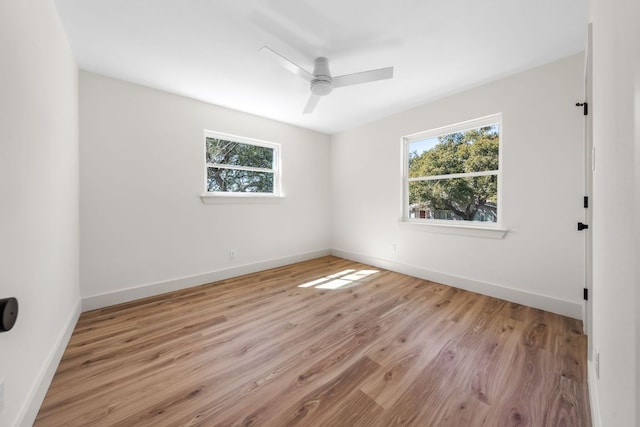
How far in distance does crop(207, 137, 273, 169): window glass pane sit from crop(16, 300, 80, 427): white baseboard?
2.24m

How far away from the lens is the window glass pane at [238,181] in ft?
10.8

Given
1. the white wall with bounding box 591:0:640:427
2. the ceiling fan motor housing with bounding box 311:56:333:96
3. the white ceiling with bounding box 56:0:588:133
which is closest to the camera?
the white wall with bounding box 591:0:640:427

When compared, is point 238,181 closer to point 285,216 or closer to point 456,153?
point 285,216

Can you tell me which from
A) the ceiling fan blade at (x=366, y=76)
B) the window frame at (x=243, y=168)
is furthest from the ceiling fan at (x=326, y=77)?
the window frame at (x=243, y=168)

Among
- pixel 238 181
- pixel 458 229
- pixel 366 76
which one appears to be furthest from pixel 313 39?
pixel 458 229

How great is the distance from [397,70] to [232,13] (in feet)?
5.19

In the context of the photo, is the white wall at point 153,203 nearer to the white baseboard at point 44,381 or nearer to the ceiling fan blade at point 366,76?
the white baseboard at point 44,381

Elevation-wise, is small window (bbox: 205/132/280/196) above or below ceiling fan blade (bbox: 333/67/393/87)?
below

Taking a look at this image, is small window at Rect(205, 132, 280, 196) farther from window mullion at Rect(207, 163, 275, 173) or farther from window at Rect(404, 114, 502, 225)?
window at Rect(404, 114, 502, 225)

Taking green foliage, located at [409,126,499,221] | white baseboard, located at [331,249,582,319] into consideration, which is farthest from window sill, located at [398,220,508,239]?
white baseboard, located at [331,249,582,319]

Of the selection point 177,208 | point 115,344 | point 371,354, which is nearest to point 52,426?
point 115,344

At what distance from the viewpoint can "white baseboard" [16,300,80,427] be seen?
1116 mm

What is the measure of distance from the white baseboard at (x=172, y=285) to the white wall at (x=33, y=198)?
1.64ft

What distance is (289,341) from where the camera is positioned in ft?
6.10
